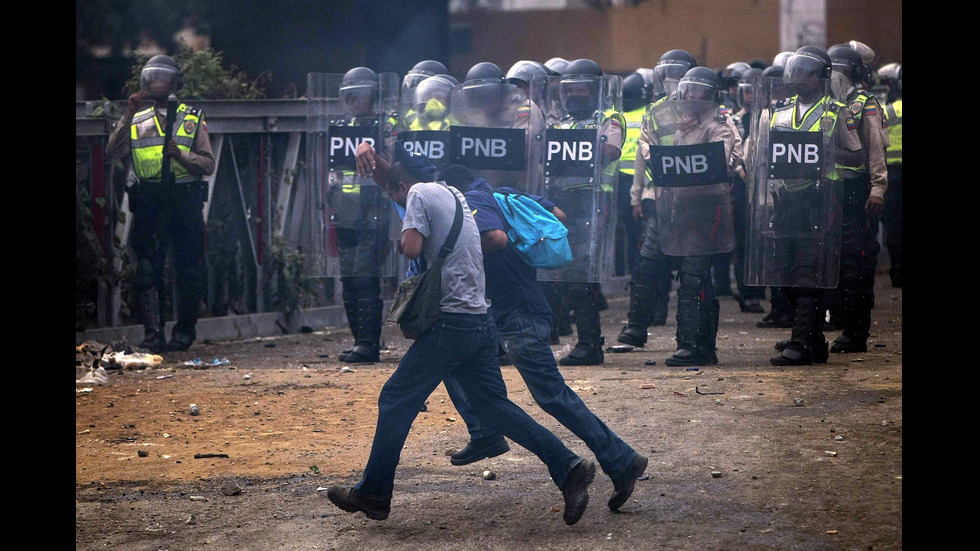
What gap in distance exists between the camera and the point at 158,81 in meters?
10.1

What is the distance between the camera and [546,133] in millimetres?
9008

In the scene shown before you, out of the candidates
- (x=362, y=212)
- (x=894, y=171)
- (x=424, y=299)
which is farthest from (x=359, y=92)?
(x=894, y=171)

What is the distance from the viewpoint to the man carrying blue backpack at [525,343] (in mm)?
5574

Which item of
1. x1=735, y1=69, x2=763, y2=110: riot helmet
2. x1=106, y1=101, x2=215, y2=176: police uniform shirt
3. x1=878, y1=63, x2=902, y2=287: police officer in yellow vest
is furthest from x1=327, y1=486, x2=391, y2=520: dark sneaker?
x1=878, y1=63, x2=902, y2=287: police officer in yellow vest

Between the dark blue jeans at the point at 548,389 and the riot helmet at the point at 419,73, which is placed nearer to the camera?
the dark blue jeans at the point at 548,389

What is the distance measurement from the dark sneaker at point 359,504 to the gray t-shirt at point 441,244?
873 millimetres

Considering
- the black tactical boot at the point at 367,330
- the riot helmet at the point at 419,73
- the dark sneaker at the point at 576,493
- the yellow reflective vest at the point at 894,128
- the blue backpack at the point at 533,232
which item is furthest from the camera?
the yellow reflective vest at the point at 894,128

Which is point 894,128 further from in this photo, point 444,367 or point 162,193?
point 444,367

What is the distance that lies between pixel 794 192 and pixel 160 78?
498 centimetres

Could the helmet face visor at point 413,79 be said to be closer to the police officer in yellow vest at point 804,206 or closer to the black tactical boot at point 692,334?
the black tactical boot at point 692,334

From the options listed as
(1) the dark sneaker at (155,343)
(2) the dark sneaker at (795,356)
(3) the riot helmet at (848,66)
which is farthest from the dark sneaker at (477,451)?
(1) the dark sneaker at (155,343)
